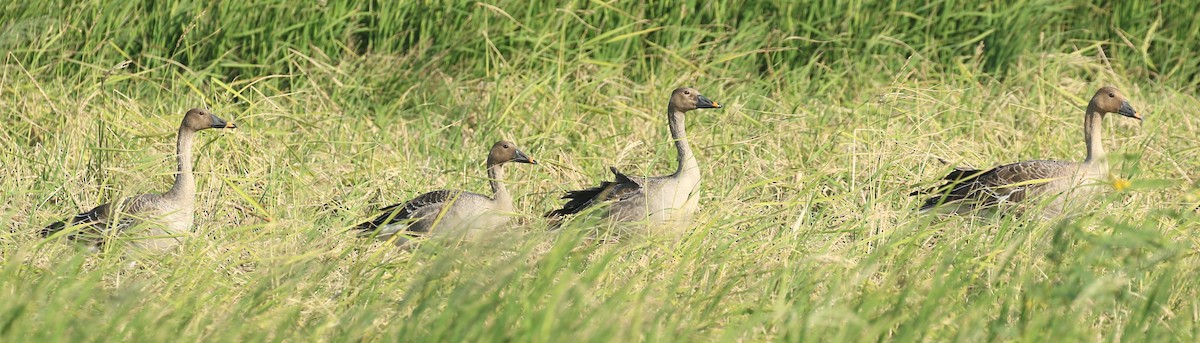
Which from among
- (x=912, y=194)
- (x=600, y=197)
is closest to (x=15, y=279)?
(x=600, y=197)

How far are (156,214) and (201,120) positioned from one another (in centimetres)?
78

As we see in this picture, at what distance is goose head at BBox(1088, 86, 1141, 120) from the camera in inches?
282

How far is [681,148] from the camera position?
21.8 ft

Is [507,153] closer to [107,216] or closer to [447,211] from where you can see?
[447,211]

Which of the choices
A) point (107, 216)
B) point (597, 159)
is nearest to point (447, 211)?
point (107, 216)

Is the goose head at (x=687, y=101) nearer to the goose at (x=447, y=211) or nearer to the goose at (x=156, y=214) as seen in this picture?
the goose at (x=447, y=211)

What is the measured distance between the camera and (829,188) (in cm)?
659

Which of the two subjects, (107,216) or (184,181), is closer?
(107,216)

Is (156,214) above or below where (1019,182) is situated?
above

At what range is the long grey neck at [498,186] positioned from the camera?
21.5 feet

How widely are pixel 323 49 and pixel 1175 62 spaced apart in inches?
227

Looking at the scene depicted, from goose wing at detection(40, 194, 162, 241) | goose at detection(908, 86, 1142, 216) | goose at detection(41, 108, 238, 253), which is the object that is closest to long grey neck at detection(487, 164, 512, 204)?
goose at detection(41, 108, 238, 253)

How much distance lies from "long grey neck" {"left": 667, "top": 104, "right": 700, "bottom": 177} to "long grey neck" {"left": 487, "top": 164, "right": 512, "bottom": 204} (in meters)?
0.76

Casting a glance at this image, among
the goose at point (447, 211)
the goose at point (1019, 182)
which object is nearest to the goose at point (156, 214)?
the goose at point (447, 211)
